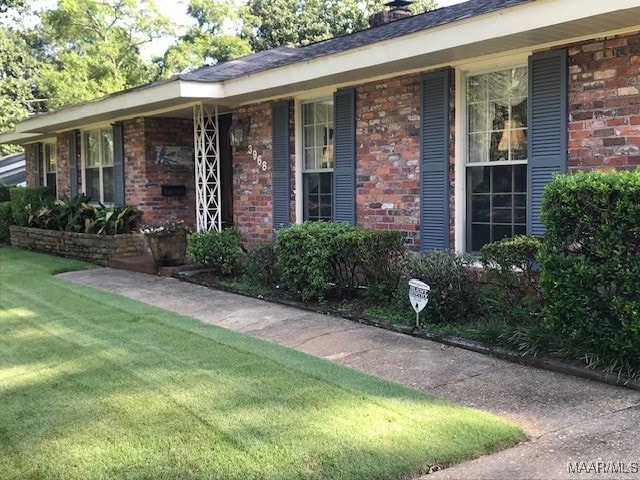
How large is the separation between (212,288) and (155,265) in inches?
71.8

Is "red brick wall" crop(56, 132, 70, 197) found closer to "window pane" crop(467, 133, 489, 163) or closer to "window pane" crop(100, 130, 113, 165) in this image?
"window pane" crop(100, 130, 113, 165)

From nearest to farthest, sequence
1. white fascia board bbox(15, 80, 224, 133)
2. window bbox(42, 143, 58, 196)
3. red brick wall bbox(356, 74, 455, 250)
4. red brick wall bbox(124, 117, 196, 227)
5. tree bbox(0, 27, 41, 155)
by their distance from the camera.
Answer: red brick wall bbox(356, 74, 455, 250), white fascia board bbox(15, 80, 224, 133), red brick wall bbox(124, 117, 196, 227), window bbox(42, 143, 58, 196), tree bbox(0, 27, 41, 155)

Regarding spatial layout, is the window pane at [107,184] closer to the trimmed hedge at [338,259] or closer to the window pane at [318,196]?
the window pane at [318,196]

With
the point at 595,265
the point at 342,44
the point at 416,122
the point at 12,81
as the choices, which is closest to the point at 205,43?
the point at 12,81

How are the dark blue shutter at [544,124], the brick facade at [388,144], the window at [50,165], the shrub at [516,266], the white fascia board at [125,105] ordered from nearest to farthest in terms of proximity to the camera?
the shrub at [516,266] → the brick facade at [388,144] → the dark blue shutter at [544,124] → the white fascia board at [125,105] → the window at [50,165]

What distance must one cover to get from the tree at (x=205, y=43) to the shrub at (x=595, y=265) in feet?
87.3

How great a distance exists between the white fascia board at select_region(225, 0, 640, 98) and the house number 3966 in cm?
143

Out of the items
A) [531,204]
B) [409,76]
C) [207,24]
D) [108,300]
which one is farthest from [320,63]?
[207,24]

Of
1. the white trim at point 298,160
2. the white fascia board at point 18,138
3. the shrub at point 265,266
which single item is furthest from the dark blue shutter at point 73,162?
the shrub at point 265,266

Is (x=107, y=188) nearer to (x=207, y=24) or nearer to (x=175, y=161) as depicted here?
(x=175, y=161)

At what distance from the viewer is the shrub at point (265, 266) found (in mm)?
8641

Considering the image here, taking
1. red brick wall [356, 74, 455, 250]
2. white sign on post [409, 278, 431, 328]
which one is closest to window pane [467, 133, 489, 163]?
red brick wall [356, 74, 455, 250]

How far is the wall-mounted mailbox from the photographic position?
12.8 meters

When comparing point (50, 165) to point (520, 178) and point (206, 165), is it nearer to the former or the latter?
point (206, 165)
